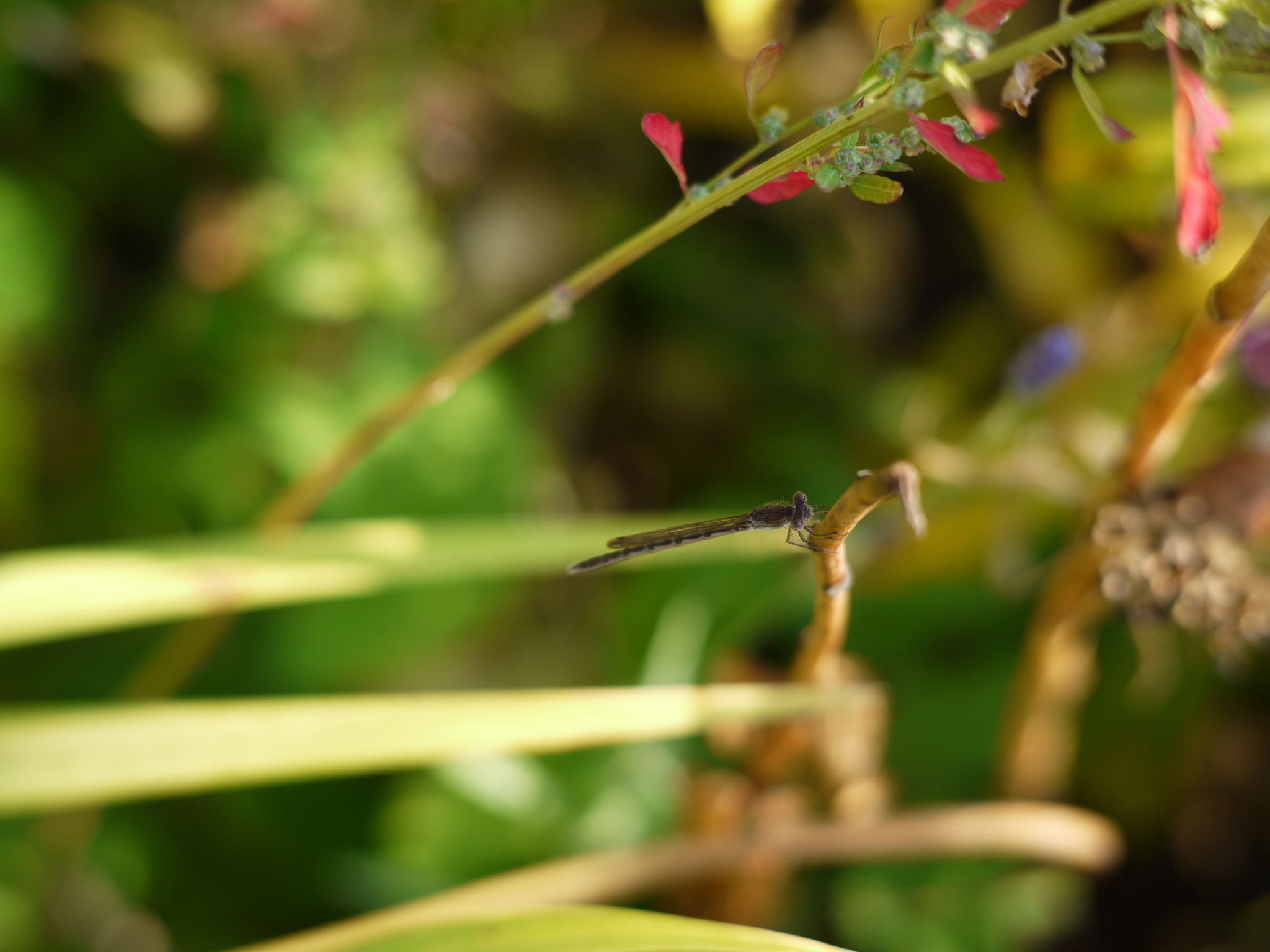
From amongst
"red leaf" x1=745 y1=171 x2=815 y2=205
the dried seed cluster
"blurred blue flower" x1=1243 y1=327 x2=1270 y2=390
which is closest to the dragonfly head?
"red leaf" x1=745 y1=171 x2=815 y2=205

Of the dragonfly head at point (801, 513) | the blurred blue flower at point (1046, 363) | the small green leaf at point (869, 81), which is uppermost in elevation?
the blurred blue flower at point (1046, 363)

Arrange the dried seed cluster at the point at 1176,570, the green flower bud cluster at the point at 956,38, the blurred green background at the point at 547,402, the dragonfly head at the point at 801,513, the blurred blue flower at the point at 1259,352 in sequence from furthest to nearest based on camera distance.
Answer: the blurred green background at the point at 547,402
the blurred blue flower at the point at 1259,352
the dried seed cluster at the point at 1176,570
the dragonfly head at the point at 801,513
the green flower bud cluster at the point at 956,38

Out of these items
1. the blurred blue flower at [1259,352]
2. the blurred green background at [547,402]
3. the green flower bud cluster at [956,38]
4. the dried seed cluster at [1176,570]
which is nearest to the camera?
the green flower bud cluster at [956,38]

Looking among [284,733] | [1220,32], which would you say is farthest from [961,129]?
[284,733]

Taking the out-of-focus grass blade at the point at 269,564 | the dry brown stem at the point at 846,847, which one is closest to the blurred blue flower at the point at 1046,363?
the out-of-focus grass blade at the point at 269,564

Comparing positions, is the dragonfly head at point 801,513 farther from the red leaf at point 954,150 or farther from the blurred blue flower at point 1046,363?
the blurred blue flower at point 1046,363

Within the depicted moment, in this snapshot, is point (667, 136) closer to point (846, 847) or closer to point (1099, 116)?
→ point (1099, 116)

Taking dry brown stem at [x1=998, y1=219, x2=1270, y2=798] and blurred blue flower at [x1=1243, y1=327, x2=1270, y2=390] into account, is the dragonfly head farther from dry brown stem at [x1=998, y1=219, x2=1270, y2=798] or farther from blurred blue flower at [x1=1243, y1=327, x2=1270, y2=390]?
blurred blue flower at [x1=1243, y1=327, x2=1270, y2=390]

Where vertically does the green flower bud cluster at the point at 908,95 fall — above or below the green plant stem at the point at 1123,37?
below
